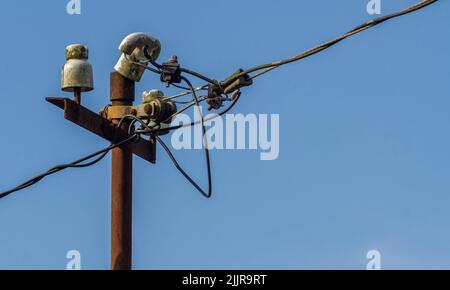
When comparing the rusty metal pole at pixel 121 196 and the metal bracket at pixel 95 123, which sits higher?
the metal bracket at pixel 95 123

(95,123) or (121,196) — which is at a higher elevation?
(95,123)

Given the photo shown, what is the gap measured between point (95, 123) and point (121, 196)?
747 mm

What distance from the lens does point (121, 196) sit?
16250mm

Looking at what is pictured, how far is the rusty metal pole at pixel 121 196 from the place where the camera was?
52.6 feet

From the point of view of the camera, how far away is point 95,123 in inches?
639

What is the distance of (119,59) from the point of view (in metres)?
16.7

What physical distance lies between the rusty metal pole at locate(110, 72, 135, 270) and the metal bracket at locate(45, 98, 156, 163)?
20 centimetres

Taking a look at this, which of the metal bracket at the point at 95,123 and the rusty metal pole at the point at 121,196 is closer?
the metal bracket at the point at 95,123

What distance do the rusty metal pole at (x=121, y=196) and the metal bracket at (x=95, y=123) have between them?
196 mm

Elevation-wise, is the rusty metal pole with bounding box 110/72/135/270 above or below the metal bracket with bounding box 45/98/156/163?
below

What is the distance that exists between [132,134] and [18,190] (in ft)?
4.42

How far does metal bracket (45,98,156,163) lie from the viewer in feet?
51.9
